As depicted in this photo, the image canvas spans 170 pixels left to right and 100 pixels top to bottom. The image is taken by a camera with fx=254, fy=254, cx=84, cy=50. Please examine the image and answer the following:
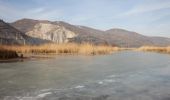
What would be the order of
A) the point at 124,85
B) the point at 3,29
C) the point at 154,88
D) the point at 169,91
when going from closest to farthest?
the point at 169,91, the point at 154,88, the point at 124,85, the point at 3,29

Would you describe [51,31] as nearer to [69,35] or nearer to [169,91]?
[69,35]

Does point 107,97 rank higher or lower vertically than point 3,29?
lower

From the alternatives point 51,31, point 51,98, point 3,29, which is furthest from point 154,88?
point 51,31

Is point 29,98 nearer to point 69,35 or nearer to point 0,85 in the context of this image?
point 0,85

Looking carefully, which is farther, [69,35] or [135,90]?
[69,35]

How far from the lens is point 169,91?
27.6 feet

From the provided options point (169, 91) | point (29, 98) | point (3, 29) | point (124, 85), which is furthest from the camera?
point (3, 29)

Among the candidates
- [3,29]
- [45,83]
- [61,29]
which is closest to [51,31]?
[61,29]

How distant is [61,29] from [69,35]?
3739 mm

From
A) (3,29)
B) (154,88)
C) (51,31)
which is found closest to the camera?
(154,88)

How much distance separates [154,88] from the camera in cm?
898

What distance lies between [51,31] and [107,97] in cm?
8115

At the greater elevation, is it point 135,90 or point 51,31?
point 51,31

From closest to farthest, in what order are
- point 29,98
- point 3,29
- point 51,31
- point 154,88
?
point 29,98 → point 154,88 → point 3,29 → point 51,31
